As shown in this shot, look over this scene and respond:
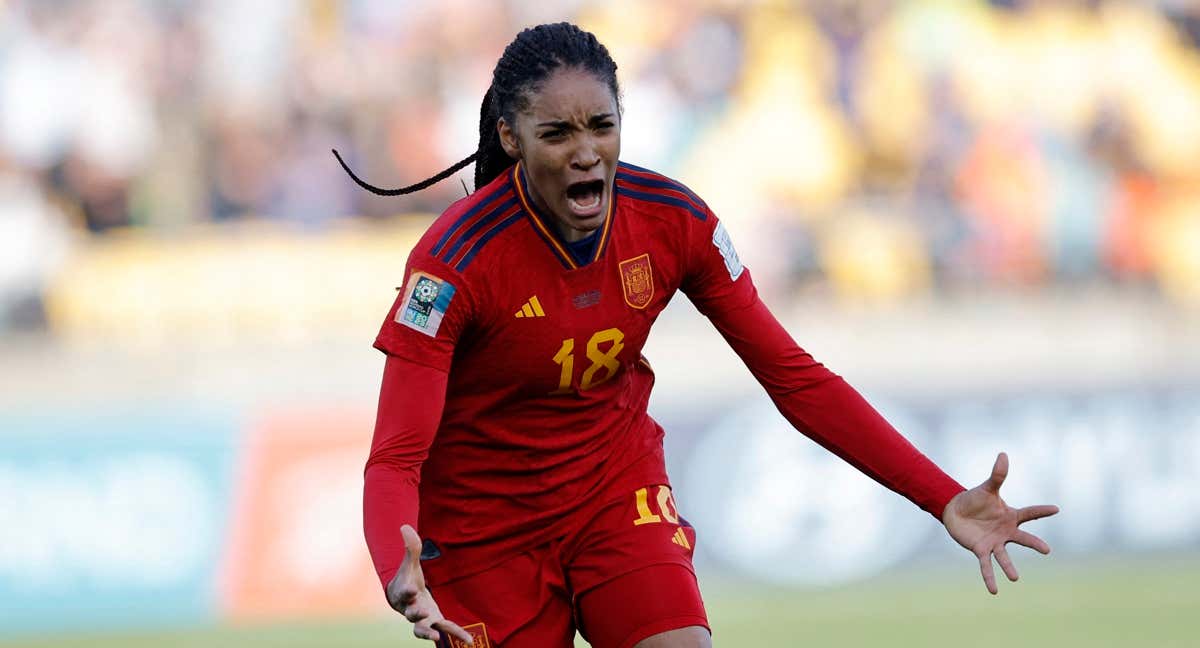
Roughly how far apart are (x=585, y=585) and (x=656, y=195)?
0.97m

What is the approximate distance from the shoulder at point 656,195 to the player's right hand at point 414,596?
1.07 meters

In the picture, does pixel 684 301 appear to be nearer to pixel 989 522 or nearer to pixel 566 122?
pixel 989 522

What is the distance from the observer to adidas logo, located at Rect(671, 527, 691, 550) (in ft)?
14.5

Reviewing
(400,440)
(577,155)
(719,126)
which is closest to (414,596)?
(400,440)

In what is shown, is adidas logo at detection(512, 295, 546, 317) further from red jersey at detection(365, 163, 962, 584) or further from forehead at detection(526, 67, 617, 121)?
forehead at detection(526, 67, 617, 121)

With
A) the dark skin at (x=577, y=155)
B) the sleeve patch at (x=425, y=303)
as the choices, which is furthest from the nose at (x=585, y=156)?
the sleeve patch at (x=425, y=303)

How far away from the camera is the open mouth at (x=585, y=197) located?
4.07 m

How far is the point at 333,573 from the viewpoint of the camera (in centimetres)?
983

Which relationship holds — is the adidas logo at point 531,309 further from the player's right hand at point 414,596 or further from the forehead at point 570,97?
the player's right hand at point 414,596

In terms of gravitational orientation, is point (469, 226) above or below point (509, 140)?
below

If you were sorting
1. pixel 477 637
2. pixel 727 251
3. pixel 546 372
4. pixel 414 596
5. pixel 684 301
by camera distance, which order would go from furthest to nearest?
pixel 684 301 → pixel 727 251 → pixel 477 637 → pixel 546 372 → pixel 414 596

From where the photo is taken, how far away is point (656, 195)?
4.36 m

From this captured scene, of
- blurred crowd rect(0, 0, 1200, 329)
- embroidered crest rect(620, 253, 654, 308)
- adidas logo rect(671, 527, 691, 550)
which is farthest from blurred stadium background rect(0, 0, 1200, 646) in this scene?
embroidered crest rect(620, 253, 654, 308)

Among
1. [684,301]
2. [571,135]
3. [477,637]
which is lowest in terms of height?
[477,637]
